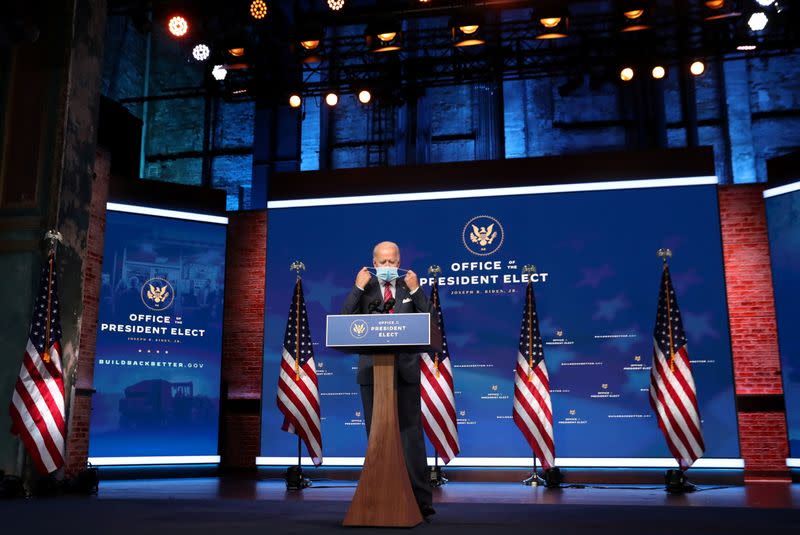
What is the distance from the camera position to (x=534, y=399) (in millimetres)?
7996

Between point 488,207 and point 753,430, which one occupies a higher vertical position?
point 488,207

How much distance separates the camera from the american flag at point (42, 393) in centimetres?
602

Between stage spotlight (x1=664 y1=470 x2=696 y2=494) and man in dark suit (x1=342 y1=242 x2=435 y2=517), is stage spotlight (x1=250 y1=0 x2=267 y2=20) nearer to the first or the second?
man in dark suit (x1=342 y1=242 x2=435 y2=517)

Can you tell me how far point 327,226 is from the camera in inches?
393

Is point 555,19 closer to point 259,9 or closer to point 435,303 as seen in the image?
point 259,9

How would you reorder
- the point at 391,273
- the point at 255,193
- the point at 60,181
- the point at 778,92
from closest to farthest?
the point at 391,273, the point at 60,181, the point at 778,92, the point at 255,193

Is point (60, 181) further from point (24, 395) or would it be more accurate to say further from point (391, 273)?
point (391, 273)

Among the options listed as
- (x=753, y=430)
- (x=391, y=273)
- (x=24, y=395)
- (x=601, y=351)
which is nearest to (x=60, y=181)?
(x=24, y=395)

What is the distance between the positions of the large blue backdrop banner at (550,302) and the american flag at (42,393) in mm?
3694

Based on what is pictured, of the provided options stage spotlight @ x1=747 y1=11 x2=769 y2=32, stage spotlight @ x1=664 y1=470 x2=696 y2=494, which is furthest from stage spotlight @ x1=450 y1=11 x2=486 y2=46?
stage spotlight @ x1=664 y1=470 x2=696 y2=494

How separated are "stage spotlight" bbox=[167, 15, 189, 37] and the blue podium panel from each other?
7109 mm

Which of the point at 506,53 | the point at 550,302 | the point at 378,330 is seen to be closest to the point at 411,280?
the point at 378,330

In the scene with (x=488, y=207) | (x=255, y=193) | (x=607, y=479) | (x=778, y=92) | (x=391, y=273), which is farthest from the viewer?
(x=255, y=193)

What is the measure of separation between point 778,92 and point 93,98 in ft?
36.7
